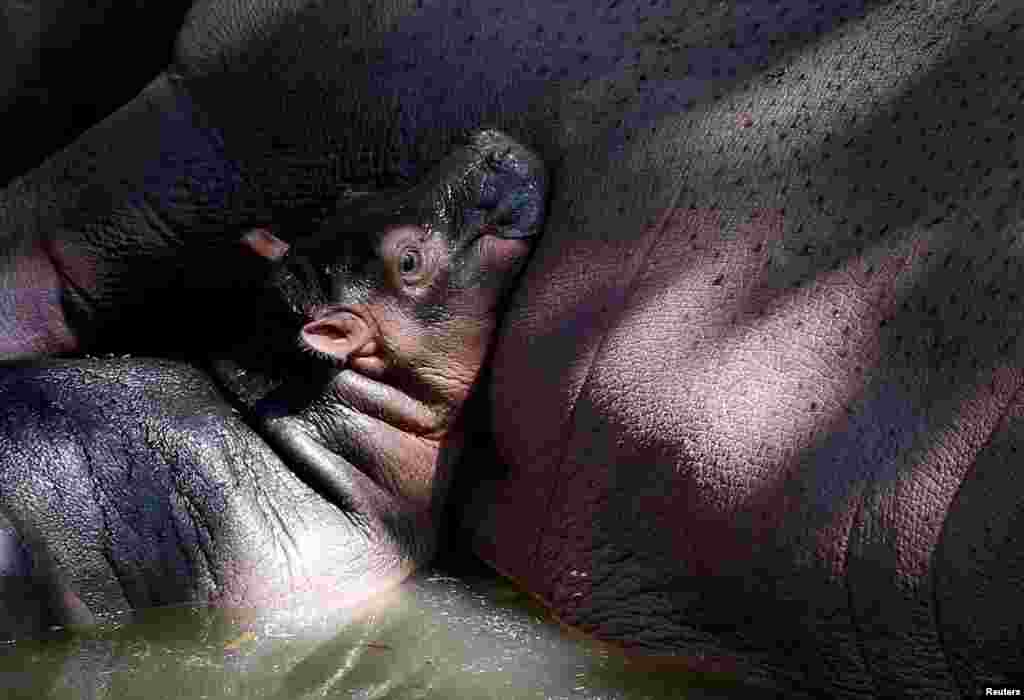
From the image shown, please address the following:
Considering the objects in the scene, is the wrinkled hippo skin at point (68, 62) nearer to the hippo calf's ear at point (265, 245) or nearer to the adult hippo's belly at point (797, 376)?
the hippo calf's ear at point (265, 245)

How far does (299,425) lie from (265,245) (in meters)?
0.42

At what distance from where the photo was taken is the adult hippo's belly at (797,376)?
201 centimetres

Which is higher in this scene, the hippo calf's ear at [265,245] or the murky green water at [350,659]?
the hippo calf's ear at [265,245]

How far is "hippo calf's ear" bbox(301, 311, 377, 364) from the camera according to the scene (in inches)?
104

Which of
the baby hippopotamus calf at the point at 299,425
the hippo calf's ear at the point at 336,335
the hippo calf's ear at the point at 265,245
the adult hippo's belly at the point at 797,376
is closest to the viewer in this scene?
the adult hippo's belly at the point at 797,376

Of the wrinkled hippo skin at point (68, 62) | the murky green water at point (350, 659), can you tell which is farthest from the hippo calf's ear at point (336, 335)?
the wrinkled hippo skin at point (68, 62)

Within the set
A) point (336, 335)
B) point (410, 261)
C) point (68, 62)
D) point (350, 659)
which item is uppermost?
point (68, 62)

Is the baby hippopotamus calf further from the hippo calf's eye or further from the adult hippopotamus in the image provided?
the adult hippopotamus

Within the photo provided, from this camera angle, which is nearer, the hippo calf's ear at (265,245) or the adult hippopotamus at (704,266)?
the adult hippopotamus at (704,266)

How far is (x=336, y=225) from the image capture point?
2.79 m

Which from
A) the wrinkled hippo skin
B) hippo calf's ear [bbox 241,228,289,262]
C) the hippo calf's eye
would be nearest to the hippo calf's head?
the hippo calf's eye

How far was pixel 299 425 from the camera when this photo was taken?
271cm

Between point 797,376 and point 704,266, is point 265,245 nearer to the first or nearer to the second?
point 704,266

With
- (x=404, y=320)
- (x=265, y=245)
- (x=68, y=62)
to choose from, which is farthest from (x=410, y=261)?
(x=68, y=62)
